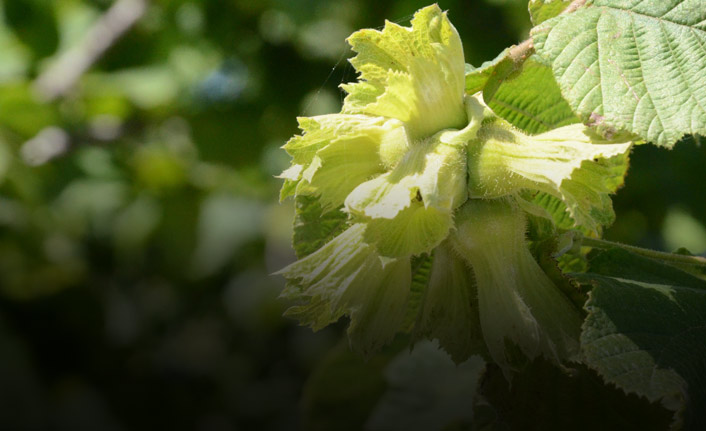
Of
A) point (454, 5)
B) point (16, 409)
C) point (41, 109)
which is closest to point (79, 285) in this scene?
point (16, 409)

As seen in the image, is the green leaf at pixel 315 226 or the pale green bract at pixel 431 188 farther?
the green leaf at pixel 315 226

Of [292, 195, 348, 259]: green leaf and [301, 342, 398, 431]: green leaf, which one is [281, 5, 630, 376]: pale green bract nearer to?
[292, 195, 348, 259]: green leaf

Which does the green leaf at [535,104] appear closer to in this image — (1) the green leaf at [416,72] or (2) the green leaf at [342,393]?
(1) the green leaf at [416,72]

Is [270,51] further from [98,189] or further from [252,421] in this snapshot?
[252,421]

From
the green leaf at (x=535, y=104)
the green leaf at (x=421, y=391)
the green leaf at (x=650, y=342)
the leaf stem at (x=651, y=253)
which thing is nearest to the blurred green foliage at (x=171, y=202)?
the green leaf at (x=421, y=391)

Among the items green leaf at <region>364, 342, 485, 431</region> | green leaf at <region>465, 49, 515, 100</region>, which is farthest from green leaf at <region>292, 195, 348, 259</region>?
green leaf at <region>364, 342, 485, 431</region>

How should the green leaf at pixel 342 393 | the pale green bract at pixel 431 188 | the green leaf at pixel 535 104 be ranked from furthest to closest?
the green leaf at pixel 342 393 → the green leaf at pixel 535 104 → the pale green bract at pixel 431 188
